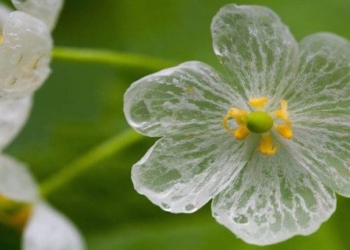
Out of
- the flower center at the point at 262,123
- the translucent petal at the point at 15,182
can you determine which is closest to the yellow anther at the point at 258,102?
the flower center at the point at 262,123

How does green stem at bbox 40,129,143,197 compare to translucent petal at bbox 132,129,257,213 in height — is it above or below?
below

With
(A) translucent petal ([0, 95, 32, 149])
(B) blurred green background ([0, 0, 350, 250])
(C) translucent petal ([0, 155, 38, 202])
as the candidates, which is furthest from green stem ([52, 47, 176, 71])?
(B) blurred green background ([0, 0, 350, 250])

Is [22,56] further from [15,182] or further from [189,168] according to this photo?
[15,182]

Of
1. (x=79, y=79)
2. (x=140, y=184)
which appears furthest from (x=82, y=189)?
(x=140, y=184)

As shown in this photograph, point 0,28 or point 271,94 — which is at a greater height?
point 271,94

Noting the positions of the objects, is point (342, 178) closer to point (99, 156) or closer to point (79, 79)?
point (99, 156)

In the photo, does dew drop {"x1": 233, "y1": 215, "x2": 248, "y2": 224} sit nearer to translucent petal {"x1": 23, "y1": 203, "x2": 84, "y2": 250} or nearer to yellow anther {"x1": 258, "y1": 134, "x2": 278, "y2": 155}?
yellow anther {"x1": 258, "y1": 134, "x2": 278, "y2": 155}

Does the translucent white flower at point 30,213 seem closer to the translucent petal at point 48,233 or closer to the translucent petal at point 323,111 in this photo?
the translucent petal at point 48,233
